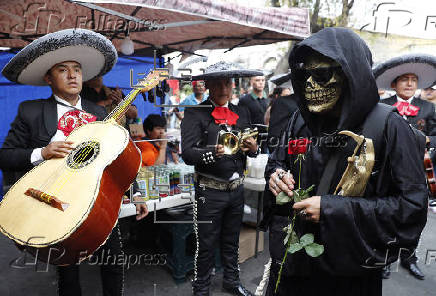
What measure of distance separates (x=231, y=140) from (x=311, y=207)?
1.60 m

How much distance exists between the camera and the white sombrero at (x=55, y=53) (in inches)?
82.7

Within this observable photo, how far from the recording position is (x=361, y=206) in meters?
1.29

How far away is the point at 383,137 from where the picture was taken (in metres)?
1.34

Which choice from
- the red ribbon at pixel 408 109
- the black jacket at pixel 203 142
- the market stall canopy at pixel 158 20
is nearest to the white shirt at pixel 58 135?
the black jacket at pixel 203 142

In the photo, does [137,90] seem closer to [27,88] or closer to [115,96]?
[115,96]

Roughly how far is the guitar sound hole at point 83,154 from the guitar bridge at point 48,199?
0.81ft

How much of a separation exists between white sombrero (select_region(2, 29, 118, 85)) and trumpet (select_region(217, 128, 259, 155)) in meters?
1.22

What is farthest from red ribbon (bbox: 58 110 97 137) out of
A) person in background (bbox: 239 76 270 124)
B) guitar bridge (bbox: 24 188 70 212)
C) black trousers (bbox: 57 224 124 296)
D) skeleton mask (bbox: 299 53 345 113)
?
person in background (bbox: 239 76 270 124)

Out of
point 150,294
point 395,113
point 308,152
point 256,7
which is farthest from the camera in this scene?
point 256,7

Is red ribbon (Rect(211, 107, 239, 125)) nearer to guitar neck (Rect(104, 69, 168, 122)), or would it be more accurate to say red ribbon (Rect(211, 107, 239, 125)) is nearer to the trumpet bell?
the trumpet bell

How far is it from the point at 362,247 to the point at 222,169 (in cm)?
176

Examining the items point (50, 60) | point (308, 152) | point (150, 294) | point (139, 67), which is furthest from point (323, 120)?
point (139, 67)

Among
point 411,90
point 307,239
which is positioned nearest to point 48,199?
point 307,239

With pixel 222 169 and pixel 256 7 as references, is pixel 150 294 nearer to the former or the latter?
pixel 222 169
